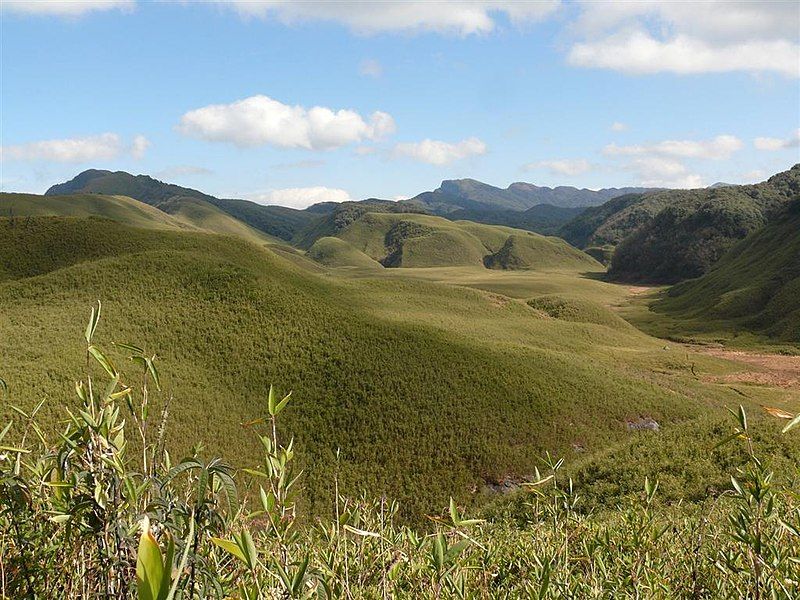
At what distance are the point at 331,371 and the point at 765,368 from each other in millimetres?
49136

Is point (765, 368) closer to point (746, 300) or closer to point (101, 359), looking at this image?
point (746, 300)

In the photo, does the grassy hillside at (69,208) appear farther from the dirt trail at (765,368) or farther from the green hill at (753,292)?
the green hill at (753,292)

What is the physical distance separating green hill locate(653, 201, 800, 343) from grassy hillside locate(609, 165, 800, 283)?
89.6ft

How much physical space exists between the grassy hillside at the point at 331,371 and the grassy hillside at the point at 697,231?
11351 centimetres

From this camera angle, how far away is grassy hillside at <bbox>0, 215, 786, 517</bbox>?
93.7 ft

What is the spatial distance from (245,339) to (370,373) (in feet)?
35.9

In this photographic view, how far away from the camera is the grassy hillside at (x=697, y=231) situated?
495 ft

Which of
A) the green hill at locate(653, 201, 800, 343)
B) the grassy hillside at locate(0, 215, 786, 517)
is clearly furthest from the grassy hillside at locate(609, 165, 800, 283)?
the grassy hillside at locate(0, 215, 786, 517)

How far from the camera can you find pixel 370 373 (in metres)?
36.4

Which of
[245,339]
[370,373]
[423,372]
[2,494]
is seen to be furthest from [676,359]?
[2,494]

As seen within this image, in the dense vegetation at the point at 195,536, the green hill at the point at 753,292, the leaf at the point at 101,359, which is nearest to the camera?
the dense vegetation at the point at 195,536

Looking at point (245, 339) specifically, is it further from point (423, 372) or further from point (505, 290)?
point (505, 290)

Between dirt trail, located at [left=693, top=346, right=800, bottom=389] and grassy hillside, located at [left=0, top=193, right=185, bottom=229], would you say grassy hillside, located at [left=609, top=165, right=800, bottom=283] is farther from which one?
grassy hillside, located at [left=0, top=193, right=185, bottom=229]

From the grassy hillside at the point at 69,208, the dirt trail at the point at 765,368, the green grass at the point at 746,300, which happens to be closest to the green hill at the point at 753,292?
the green grass at the point at 746,300
